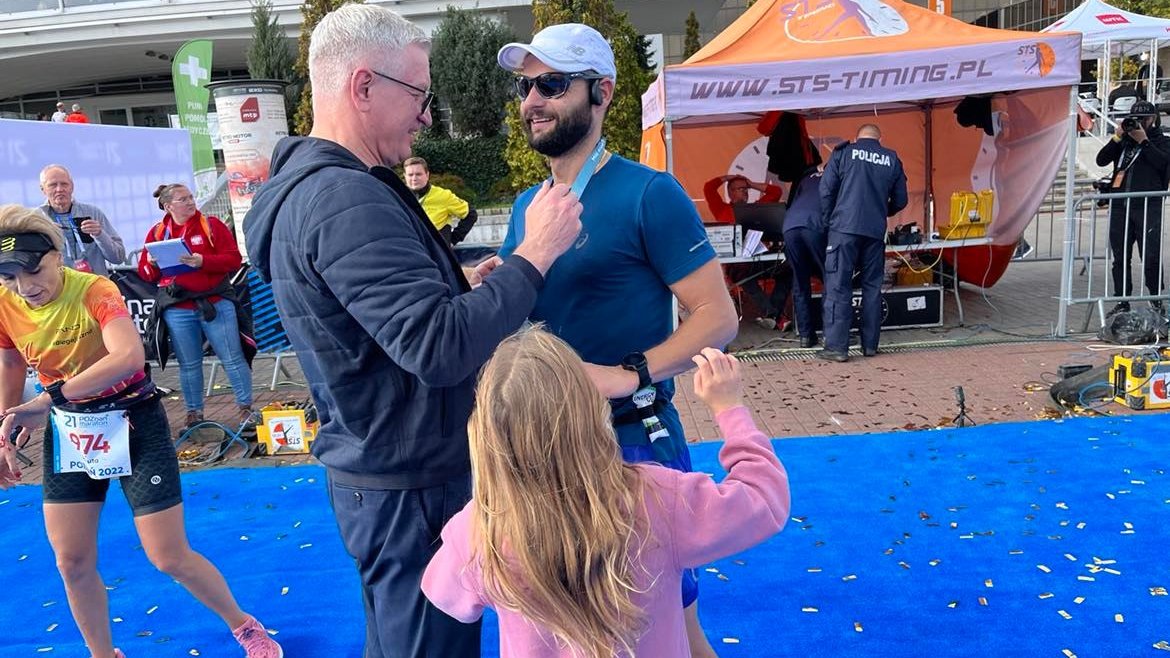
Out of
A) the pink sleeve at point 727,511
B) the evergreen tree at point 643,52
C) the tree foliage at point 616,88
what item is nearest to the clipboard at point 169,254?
the pink sleeve at point 727,511

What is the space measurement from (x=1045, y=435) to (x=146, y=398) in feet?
16.1

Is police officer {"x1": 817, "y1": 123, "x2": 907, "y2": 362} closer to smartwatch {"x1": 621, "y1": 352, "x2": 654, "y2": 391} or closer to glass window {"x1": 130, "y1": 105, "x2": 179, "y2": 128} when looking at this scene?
smartwatch {"x1": 621, "y1": 352, "x2": 654, "y2": 391}

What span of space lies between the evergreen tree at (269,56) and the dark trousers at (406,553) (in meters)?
19.8

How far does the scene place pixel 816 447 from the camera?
205 inches

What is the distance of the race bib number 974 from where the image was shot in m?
2.76

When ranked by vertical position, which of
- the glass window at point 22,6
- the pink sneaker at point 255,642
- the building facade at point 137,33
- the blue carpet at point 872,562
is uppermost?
the glass window at point 22,6

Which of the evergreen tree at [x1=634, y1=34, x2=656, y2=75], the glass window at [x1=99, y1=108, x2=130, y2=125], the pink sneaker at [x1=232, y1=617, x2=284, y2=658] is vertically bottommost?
the pink sneaker at [x1=232, y1=617, x2=284, y2=658]

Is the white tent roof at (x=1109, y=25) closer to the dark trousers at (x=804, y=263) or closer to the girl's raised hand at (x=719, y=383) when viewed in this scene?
the dark trousers at (x=804, y=263)

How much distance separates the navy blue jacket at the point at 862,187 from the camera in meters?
7.20

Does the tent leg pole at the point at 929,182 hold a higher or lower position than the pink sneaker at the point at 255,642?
higher

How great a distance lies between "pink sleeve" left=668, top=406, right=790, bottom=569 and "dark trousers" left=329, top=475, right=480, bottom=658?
48 centimetres

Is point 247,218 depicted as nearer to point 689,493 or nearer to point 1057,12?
point 689,493

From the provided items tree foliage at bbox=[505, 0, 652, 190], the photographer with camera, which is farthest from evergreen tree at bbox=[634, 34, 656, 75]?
the photographer with camera

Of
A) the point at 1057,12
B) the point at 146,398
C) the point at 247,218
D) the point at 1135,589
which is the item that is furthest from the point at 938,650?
the point at 1057,12
